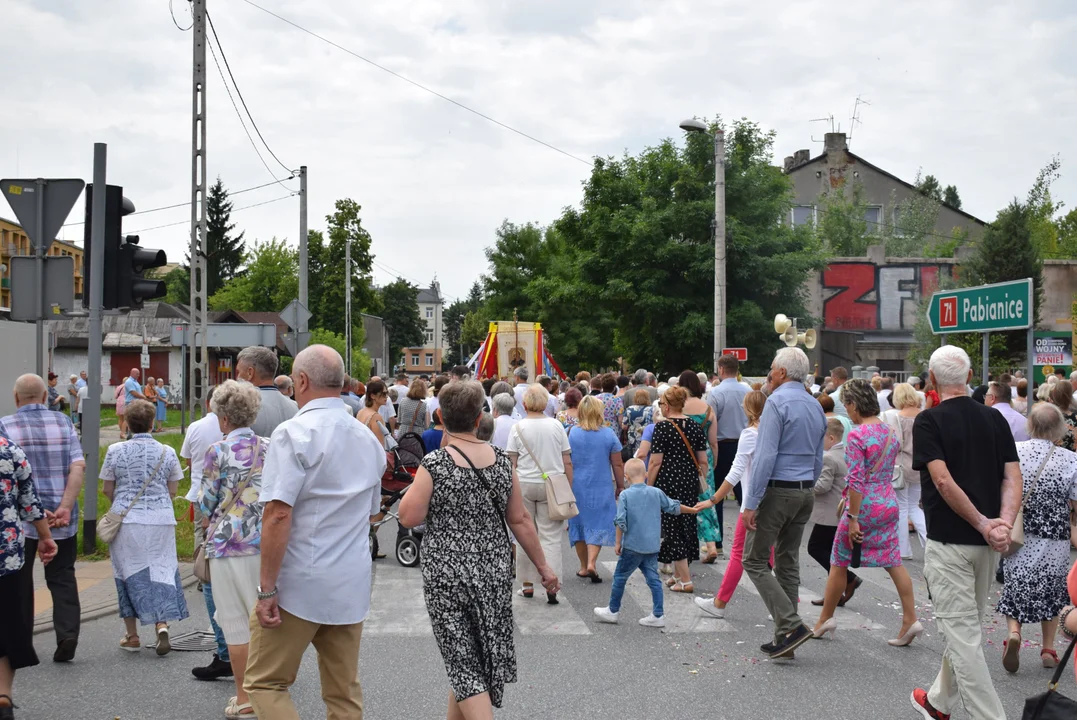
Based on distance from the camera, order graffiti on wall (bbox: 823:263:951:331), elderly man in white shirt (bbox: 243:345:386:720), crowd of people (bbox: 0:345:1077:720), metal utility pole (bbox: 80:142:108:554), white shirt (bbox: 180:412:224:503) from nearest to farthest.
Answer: elderly man in white shirt (bbox: 243:345:386:720) < crowd of people (bbox: 0:345:1077:720) < white shirt (bbox: 180:412:224:503) < metal utility pole (bbox: 80:142:108:554) < graffiti on wall (bbox: 823:263:951:331)

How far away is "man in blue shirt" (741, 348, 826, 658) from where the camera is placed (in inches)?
257

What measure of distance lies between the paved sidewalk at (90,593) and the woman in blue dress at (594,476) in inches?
138

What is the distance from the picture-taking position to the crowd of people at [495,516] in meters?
4.16

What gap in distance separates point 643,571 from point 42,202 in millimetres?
6419

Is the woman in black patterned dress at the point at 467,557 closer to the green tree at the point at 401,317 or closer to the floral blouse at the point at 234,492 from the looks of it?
the floral blouse at the point at 234,492

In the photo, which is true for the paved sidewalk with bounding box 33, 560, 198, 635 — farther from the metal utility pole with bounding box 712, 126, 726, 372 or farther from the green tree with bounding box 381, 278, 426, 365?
the green tree with bounding box 381, 278, 426, 365

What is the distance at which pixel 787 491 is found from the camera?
6.60 metres

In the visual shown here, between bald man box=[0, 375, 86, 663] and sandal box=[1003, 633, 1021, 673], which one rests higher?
bald man box=[0, 375, 86, 663]

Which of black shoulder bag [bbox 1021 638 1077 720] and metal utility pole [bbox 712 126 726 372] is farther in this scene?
metal utility pole [bbox 712 126 726 372]

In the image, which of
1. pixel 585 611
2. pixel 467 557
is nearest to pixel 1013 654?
pixel 585 611

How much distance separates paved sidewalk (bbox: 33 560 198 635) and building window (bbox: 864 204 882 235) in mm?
54290

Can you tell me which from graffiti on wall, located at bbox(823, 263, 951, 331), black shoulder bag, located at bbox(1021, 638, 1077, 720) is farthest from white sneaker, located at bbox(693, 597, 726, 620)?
graffiti on wall, located at bbox(823, 263, 951, 331)

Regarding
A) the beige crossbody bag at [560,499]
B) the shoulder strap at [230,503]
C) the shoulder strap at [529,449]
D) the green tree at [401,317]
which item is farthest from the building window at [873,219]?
the green tree at [401,317]

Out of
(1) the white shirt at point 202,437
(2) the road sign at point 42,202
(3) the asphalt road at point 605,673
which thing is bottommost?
(3) the asphalt road at point 605,673
